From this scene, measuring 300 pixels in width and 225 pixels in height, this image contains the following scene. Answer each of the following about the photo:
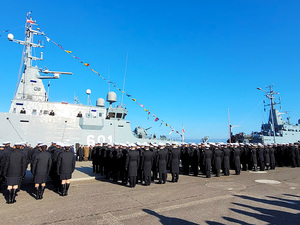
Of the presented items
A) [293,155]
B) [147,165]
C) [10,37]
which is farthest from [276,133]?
[10,37]

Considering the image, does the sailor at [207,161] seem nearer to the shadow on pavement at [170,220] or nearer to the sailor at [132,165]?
the sailor at [132,165]

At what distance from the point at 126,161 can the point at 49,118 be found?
39.0ft

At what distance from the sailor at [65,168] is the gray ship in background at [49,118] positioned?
438 inches

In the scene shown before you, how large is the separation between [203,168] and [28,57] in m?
19.2

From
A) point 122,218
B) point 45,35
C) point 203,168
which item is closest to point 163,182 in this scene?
point 203,168

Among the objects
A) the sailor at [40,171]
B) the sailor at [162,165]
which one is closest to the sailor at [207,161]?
the sailor at [162,165]

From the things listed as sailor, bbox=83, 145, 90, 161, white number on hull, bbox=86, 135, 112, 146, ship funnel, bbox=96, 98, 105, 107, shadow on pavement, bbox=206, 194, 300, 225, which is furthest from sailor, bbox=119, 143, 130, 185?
ship funnel, bbox=96, 98, 105, 107

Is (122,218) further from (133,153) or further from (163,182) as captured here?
(163,182)

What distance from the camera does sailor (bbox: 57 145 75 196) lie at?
622 centimetres

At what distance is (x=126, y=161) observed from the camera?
7559 millimetres

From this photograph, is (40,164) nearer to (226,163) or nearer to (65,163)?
(65,163)

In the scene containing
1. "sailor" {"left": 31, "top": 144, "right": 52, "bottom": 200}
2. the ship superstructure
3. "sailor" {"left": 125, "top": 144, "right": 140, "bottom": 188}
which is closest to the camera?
"sailor" {"left": 31, "top": 144, "right": 52, "bottom": 200}

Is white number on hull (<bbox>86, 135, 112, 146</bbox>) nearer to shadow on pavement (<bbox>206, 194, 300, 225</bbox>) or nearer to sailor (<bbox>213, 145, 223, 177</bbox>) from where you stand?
sailor (<bbox>213, 145, 223, 177</bbox>)

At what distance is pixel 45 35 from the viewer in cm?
1805
